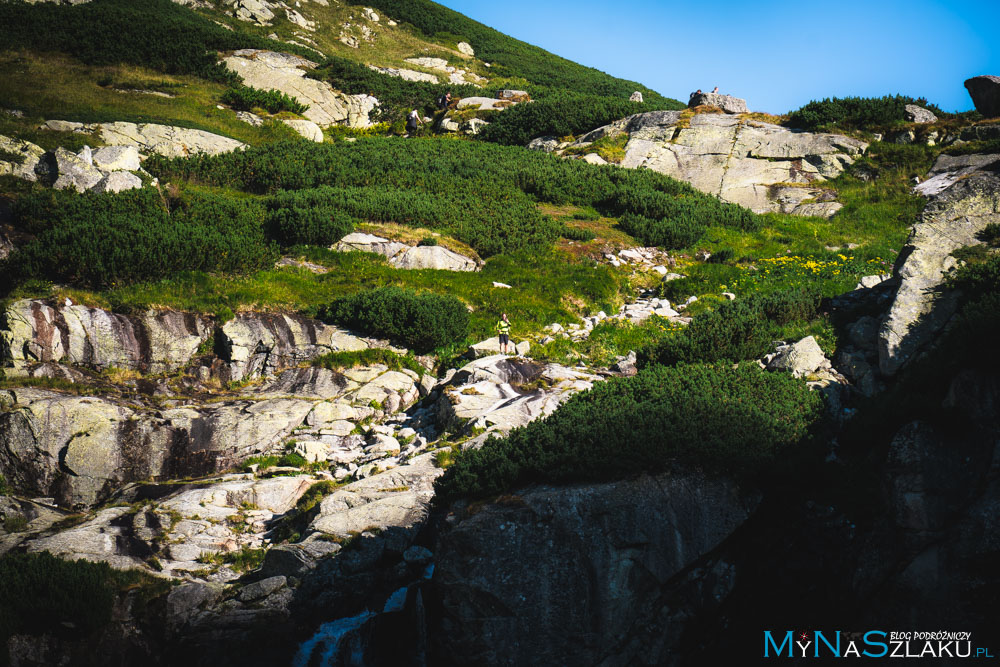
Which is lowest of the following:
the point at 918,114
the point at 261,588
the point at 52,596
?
the point at 52,596

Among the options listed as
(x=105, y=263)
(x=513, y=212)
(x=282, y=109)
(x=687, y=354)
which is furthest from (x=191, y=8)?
(x=687, y=354)

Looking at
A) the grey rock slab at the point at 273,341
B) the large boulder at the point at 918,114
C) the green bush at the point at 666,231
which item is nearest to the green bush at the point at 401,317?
the grey rock slab at the point at 273,341

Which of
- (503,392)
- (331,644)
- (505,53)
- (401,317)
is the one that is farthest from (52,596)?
(505,53)

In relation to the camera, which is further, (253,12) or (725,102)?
(253,12)

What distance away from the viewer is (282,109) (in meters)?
34.8

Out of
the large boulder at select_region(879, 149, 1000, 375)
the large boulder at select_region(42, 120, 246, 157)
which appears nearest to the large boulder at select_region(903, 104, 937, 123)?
the large boulder at select_region(879, 149, 1000, 375)

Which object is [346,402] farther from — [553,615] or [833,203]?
[833,203]

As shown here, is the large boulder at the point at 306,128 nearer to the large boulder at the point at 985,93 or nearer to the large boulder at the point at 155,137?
the large boulder at the point at 155,137

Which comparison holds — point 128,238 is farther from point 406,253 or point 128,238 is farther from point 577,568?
point 577,568

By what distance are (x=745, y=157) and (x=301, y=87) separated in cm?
2652

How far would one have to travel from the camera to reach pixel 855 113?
2973cm

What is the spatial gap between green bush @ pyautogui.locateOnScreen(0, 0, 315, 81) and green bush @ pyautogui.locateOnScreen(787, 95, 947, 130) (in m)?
31.8

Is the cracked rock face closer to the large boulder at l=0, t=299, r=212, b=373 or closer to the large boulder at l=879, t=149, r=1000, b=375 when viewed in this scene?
the large boulder at l=879, t=149, r=1000, b=375

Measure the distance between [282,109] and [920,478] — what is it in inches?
1421
